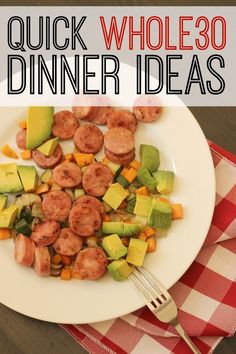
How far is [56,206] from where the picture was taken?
1.70m

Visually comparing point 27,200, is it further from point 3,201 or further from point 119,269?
point 119,269

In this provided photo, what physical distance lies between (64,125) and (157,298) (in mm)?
578

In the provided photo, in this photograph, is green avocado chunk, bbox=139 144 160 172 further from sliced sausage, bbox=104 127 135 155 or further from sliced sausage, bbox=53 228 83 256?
sliced sausage, bbox=53 228 83 256

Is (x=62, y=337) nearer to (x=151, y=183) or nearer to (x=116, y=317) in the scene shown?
(x=116, y=317)

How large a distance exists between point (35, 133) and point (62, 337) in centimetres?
61

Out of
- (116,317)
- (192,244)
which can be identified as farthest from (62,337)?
(192,244)

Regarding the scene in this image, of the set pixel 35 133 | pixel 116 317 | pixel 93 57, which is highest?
pixel 93 57

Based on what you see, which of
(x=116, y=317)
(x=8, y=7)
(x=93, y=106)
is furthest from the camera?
(x=8, y=7)

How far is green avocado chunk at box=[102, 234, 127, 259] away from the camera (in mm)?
1660

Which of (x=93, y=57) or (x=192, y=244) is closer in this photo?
(x=192, y=244)

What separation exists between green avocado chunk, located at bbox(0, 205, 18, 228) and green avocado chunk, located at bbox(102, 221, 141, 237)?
0.26 m

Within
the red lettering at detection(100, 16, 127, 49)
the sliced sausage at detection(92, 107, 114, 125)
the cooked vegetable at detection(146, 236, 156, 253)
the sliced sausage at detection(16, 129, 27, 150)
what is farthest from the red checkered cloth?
the red lettering at detection(100, 16, 127, 49)

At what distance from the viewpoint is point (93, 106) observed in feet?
5.83

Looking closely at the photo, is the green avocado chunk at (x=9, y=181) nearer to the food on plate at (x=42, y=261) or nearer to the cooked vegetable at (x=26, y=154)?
the cooked vegetable at (x=26, y=154)
